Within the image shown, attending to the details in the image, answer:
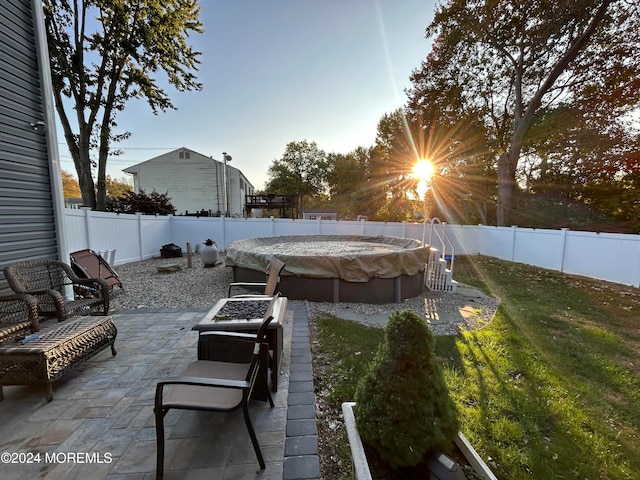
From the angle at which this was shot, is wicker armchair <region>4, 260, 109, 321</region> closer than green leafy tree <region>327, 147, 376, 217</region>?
Yes

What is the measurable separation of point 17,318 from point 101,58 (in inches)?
474

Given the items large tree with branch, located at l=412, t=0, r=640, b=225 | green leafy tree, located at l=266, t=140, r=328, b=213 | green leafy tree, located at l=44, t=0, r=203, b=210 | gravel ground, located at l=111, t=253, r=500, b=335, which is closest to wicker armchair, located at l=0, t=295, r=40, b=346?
gravel ground, located at l=111, t=253, r=500, b=335

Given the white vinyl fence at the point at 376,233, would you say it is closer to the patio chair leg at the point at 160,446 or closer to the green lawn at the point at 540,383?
the green lawn at the point at 540,383

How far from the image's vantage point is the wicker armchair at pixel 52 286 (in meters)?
2.98

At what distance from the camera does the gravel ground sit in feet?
14.7

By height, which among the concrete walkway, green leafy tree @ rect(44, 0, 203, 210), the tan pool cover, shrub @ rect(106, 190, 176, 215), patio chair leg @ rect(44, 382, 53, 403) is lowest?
the concrete walkway

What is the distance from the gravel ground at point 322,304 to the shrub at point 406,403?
284cm

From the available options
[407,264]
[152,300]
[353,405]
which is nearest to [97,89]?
[152,300]

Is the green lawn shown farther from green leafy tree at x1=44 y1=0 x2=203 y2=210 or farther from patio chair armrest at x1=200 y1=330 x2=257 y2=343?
green leafy tree at x1=44 y1=0 x2=203 y2=210

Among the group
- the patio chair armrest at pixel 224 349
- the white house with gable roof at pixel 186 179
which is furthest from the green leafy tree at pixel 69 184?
the patio chair armrest at pixel 224 349

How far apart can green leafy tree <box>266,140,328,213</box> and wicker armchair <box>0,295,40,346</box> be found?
3073cm

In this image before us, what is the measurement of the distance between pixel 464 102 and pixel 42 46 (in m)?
17.8

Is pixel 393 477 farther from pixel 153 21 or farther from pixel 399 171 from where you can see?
pixel 399 171

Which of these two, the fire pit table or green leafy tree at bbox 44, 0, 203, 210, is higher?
green leafy tree at bbox 44, 0, 203, 210
